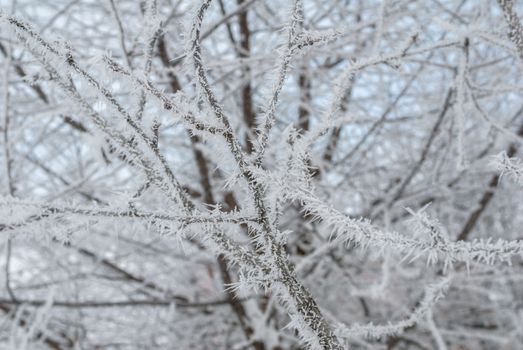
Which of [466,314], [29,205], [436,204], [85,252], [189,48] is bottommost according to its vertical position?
[466,314]

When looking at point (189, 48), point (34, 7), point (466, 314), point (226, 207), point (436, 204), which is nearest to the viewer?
point (189, 48)

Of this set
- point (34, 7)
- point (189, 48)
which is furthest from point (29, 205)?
point (34, 7)

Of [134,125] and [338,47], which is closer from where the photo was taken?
[134,125]

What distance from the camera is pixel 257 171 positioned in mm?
825

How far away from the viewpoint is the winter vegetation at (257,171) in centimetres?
83

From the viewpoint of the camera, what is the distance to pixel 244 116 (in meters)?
3.04

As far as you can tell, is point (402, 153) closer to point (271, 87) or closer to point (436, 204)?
point (436, 204)

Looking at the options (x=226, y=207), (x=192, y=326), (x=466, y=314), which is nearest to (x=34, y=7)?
(x=226, y=207)

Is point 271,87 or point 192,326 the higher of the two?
point 192,326

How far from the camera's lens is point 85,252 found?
3.08 m

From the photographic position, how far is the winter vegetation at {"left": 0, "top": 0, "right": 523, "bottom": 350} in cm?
83

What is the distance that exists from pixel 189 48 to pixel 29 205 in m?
0.36

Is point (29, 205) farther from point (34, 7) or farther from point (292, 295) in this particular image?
point (34, 7)

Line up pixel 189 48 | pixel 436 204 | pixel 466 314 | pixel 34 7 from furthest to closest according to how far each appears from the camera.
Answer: pixel 466 314 < pixel 436 204 < pixel 34 7 < pixel 189 48
